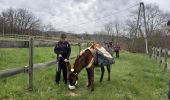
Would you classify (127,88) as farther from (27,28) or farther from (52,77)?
(27,28)

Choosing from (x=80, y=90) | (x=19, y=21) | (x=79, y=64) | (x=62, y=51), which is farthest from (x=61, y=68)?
(x=19, y=21)

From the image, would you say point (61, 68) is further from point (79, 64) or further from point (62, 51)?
point (79, 64)

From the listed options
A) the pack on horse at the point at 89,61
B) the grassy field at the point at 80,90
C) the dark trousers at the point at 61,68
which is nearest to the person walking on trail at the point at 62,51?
the dark trousers at the point at 61,68

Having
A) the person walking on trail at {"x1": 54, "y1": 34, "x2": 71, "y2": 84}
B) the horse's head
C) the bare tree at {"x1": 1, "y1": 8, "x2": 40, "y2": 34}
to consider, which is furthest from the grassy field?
the bare tree at {"x1": 1, "y1": 8, "x2": 40, "y2": 34}

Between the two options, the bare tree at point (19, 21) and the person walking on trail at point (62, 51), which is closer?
the person walking on trail at point (62, 51)

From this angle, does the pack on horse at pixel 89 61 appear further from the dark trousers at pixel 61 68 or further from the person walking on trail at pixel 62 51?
the dark trousers at pixel 61 68

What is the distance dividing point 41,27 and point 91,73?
287ft

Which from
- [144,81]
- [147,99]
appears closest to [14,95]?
[147,99]

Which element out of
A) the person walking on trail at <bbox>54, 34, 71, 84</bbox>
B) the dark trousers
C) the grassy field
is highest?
the person walking on trail at <bbox>54, 34, 71, 84</bbox>

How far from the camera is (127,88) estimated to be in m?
9.95

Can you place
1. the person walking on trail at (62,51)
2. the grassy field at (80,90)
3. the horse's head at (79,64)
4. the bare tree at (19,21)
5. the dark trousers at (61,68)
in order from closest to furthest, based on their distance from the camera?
1. the grassy field at (80,90)
2. the horse's head at (79,64)
3. the person walking on trail at (62,51)
4. the dark trousers at (61,68)
5. the bare tree at (19,21)

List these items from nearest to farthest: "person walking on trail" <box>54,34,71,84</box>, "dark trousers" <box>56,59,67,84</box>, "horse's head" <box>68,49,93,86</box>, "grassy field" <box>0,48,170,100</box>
Result: 1. "grassy field" <box>0,48,170,100</box>
2. "horse's head" <box>68,49,93,86</box>
3. "person walking on trail" <box>54,34,71,84</box>
4. "dark trousers" <box>56,59,67,84</box>

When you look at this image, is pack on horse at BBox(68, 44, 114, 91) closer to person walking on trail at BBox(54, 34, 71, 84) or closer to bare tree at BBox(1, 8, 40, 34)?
person walking on trail at BBox(54, 34, 71, 84)

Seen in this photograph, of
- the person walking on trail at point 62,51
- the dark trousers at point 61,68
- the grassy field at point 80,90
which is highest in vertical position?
the person walking on trail at point 62,51
